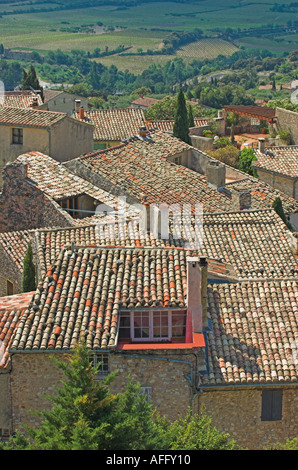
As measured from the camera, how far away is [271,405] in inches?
593

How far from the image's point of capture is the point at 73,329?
1480 cm

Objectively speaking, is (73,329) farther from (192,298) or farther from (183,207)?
(183,207)

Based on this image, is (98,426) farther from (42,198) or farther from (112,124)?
(112,124)

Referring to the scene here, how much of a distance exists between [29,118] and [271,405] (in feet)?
63.6

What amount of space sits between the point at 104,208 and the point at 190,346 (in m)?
11.5

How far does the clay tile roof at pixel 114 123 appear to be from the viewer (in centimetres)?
4331

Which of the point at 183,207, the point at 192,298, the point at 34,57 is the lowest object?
the point at 34,57

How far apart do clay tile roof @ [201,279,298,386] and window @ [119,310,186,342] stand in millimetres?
616

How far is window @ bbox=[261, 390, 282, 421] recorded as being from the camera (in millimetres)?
15000

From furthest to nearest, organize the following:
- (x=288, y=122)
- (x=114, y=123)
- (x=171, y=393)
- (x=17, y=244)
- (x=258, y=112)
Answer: (x=258, y=112) → (x=288, y=122) → (x=114, y=123) → (x=17, y=244) → (x=171, y=393)
